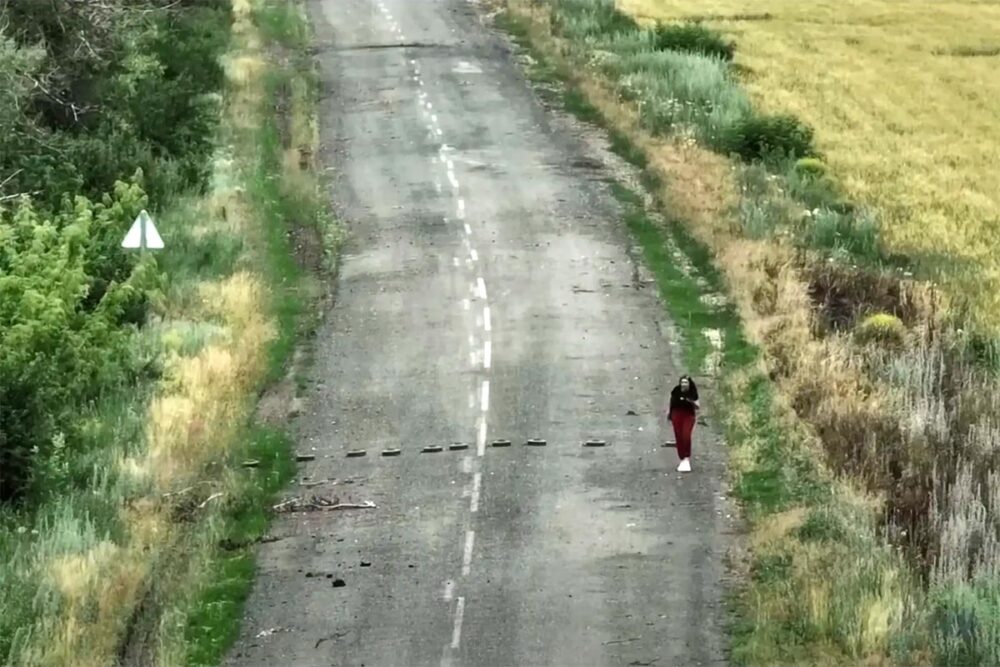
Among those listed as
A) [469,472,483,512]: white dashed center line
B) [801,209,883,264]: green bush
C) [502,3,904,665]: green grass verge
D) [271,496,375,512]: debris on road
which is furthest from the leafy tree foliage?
[801,209,883,264]: green bush

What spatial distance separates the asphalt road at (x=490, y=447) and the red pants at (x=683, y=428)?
0.33 metres

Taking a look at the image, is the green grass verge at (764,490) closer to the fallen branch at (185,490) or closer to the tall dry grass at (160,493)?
the tall dry grass at (160,493)

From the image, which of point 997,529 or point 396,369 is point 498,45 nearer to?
point 396,369

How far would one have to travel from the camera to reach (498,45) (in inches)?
1882

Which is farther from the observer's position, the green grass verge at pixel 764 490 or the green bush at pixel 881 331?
the green bush at pixel 881 331

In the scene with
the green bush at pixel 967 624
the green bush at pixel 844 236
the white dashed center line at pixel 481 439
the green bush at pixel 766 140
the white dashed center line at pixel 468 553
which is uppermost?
the green bush at pixel 967 624

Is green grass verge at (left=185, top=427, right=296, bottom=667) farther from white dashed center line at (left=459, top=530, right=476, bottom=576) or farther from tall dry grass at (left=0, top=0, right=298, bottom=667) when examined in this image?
white dashed center line at (left=459, top=530, right=476, bottom=576)

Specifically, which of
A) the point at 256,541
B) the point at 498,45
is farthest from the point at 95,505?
the point at 498,45

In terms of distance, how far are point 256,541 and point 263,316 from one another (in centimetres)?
790

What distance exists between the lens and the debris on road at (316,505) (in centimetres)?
1870

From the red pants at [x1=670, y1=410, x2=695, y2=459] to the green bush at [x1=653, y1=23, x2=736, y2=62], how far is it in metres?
27.2

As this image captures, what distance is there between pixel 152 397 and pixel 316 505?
3.42 m

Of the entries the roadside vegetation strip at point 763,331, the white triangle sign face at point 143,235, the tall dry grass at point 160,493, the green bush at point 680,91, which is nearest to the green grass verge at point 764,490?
the roadside vegetation strip at point 763,331

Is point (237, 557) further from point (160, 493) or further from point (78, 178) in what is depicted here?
point (78, 178)
